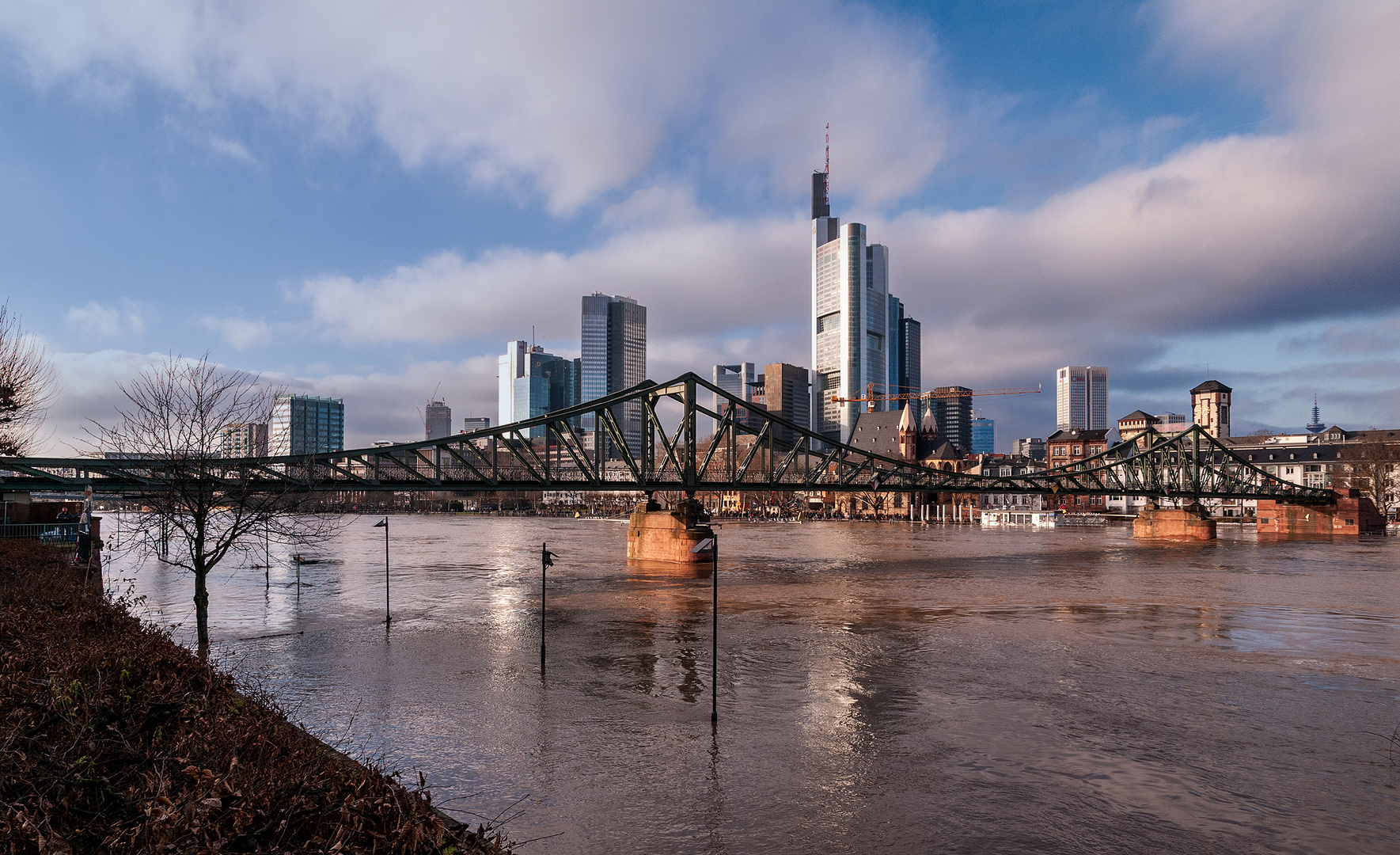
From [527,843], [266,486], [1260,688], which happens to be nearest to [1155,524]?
[1260,688]

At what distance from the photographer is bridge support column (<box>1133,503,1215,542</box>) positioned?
106938 millimetres

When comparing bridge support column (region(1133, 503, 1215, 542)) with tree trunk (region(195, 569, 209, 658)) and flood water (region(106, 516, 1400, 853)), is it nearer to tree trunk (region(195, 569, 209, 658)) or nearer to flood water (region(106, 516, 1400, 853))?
flood water (region(106, 516, 1400, 853))

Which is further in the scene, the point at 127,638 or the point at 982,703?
the point at 982,703

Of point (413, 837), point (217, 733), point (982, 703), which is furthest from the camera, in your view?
point (982, 703)

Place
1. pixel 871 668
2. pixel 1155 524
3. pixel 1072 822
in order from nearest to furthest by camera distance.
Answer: pixel 1072 822
pixel 871 668
pixel 1155 524

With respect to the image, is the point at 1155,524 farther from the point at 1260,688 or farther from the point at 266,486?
the point at 266,486

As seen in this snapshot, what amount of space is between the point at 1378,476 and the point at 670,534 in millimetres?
132802

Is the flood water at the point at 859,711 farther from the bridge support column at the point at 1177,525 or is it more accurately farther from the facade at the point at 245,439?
the bridge support column at the point at 1177,525

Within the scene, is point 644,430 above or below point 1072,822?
above

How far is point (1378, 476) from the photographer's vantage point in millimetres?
130500

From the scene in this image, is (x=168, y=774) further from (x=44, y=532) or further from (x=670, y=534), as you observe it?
(x=670, y=534)

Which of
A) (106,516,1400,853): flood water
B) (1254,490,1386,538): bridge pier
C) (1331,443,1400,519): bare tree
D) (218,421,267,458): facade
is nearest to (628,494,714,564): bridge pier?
(106,516,1400,853): flood water

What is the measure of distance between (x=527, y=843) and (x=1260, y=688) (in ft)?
64.4

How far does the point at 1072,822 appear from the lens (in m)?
11.9
